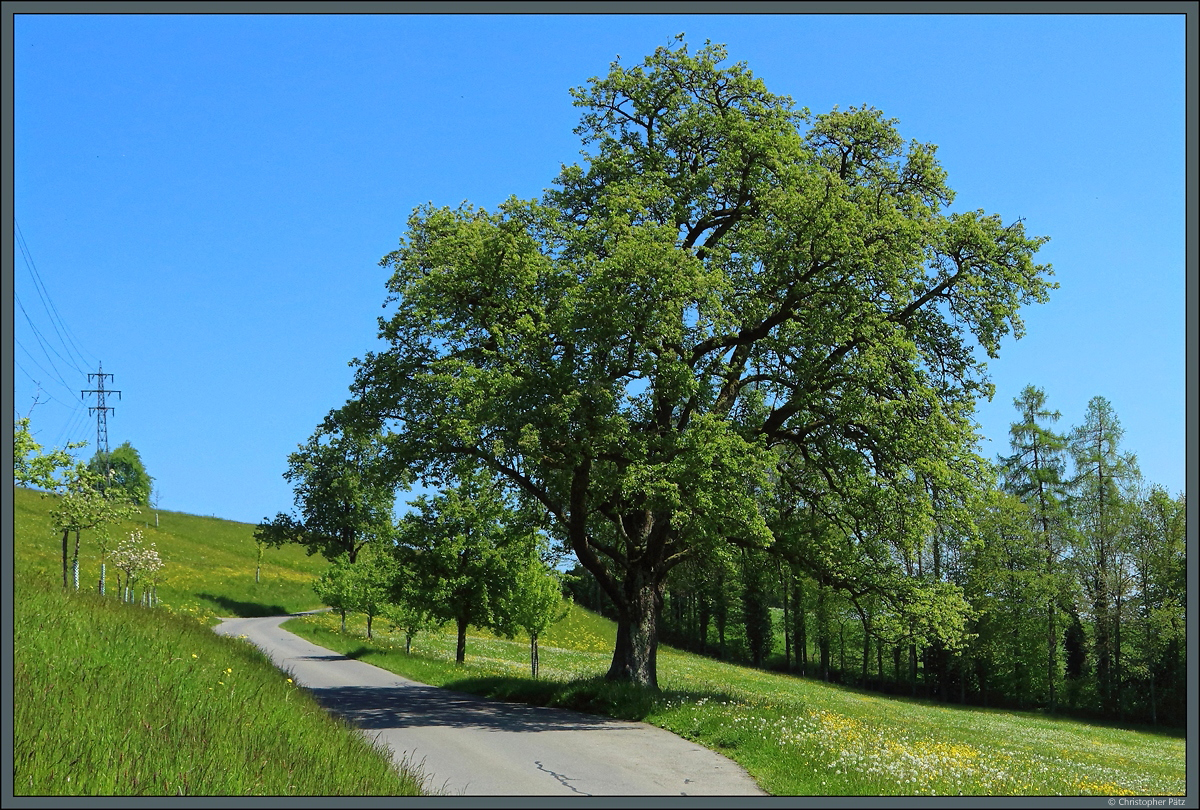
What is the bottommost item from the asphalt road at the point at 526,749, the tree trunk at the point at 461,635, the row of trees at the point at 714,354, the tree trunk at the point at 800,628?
the tree trunk at the point at 800,628

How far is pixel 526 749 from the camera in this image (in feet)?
51.5

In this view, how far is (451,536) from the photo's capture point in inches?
1395

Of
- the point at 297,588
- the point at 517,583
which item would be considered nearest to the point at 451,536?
the point at 517,583

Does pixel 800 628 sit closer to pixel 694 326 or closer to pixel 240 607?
pixel 240 607

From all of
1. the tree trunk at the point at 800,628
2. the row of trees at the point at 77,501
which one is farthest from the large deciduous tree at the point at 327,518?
the tree trunk at the point at 800,628

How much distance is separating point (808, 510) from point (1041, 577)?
41751 millimetres

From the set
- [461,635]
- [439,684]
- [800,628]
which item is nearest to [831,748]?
[439,684]

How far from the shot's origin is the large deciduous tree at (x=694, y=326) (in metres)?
20.2

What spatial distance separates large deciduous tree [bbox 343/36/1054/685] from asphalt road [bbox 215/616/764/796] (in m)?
4.72

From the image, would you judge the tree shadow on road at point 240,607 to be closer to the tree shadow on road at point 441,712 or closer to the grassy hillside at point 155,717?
the tree shadow on road at point 441,712

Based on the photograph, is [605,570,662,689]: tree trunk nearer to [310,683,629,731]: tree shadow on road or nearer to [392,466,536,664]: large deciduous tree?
[310,683,629,731]: tree shadow on road

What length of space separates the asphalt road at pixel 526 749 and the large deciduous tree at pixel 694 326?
472 cm

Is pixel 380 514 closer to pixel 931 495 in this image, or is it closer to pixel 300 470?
pixel 300 470

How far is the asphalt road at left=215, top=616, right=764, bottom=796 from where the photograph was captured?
12.6 m
